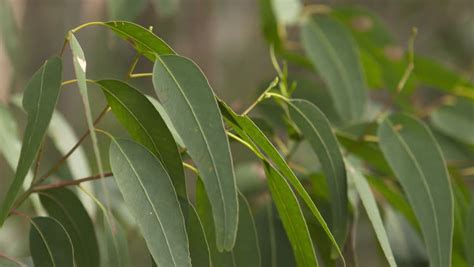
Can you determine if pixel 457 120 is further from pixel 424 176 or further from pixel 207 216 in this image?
pixel 207 216

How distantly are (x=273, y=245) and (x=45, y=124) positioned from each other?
1.39 ft

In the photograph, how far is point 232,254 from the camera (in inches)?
39.8

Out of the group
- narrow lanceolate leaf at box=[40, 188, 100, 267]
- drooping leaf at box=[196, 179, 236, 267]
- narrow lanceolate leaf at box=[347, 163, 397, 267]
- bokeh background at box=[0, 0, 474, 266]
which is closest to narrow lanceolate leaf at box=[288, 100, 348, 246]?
narrow lanceolate leaf at box=[347, 163, 397, 267]

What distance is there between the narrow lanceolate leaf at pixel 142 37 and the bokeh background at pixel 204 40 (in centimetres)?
118

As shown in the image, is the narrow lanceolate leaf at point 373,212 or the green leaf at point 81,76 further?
the narrow lanceolate leaf at point 373,212

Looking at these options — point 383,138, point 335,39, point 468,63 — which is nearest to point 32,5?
point 468,63

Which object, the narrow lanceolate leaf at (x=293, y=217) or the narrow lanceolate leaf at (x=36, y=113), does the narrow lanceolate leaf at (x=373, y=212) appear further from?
the narrow lanceolate leaf at (x=36, y=113)

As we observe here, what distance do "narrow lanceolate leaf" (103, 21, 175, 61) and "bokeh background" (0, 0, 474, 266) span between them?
3.88 feet

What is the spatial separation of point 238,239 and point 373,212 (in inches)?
5.8

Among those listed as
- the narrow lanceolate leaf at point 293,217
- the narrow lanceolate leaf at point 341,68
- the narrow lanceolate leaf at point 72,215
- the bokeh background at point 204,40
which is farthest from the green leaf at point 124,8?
the bokeh background at point 204,40

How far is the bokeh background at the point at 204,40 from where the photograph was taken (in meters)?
2.87

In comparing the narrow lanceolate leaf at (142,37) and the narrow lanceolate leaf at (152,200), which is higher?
Result: the narrow lanceolate leaf at (142,37)

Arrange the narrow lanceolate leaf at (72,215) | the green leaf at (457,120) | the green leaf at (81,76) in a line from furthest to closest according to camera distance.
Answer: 1. the green leaf at (457,120)
2. the narrow lanceolate leaf at (72,215)
3. the green leaf at (81,76)

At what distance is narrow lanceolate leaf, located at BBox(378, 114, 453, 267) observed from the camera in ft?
3.37
